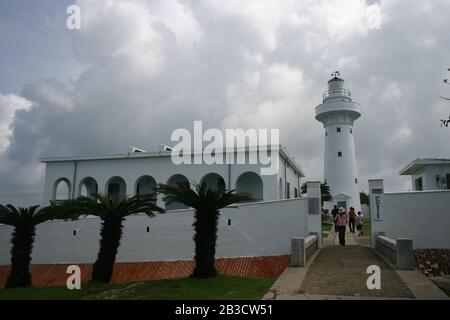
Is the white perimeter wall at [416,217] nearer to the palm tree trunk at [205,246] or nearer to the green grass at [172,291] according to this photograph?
the palm tree trunk at [205,246]

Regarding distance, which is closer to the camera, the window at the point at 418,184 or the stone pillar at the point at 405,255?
the stone pillar at the point at 405,255

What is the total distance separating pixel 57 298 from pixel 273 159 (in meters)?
14.9

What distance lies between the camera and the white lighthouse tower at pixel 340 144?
33625 millimetres

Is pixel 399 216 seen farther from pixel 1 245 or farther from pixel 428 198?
pixel 1 245

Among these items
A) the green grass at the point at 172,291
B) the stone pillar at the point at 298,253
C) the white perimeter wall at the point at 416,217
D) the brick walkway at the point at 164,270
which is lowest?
the brick walkway at the point at 164,270

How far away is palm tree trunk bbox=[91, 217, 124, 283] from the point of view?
11555 mm

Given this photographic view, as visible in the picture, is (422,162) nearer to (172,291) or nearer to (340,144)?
(340,144)

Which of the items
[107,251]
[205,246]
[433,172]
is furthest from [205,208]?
[433,172]

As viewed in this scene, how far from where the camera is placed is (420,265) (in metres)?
13.7

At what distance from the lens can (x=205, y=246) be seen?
36.9 feet

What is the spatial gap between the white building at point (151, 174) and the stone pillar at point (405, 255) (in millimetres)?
11102

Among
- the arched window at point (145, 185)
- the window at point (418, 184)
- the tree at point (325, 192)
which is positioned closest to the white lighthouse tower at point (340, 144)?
the tree at point (325, 192)

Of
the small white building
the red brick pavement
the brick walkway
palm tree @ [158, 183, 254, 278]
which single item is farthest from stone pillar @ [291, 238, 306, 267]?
the small white building
